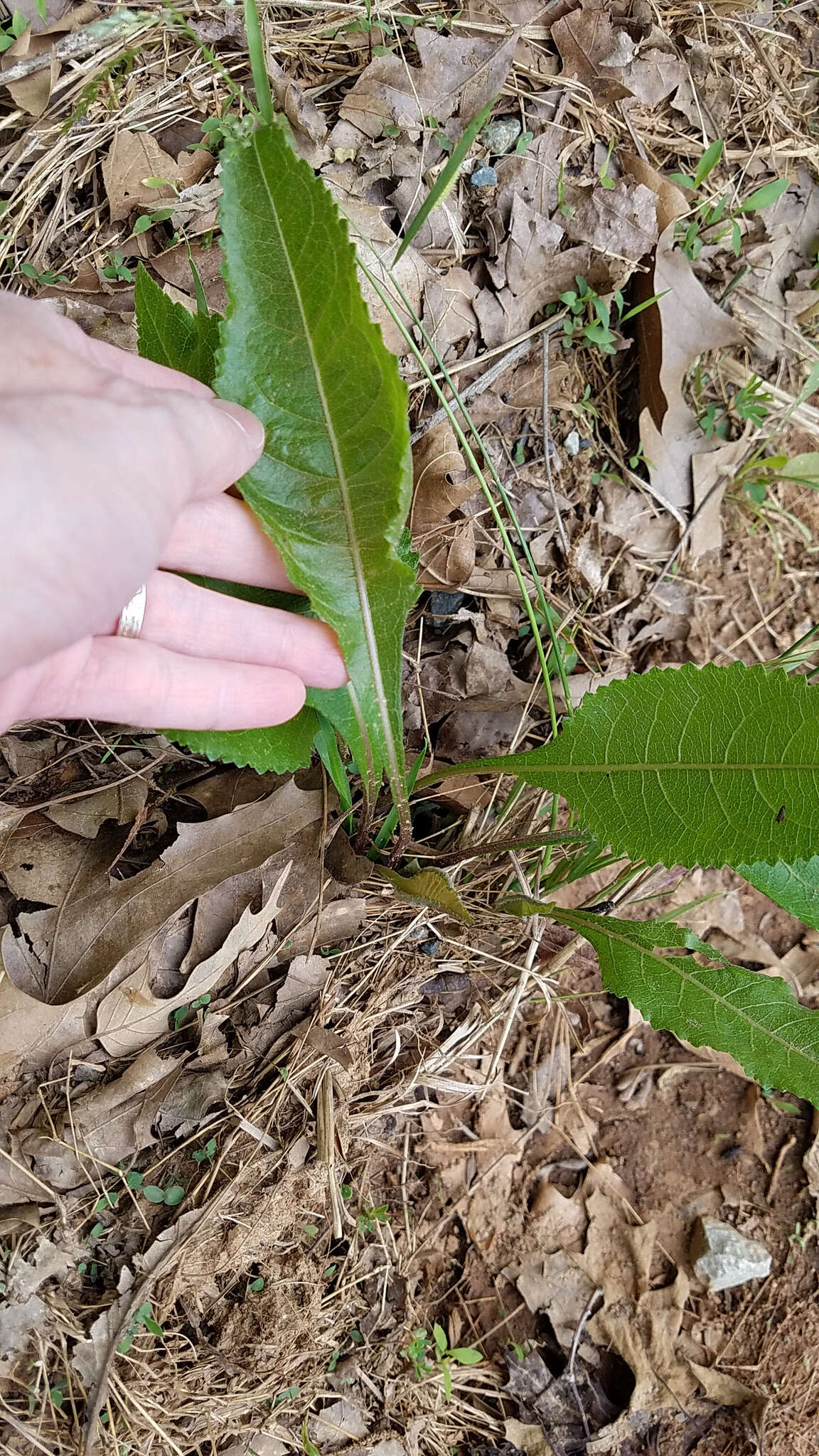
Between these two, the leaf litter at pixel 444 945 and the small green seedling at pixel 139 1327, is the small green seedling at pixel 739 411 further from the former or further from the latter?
the small green seedling at pixel 139 1327

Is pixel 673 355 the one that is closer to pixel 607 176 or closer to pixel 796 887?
pixel 607 176

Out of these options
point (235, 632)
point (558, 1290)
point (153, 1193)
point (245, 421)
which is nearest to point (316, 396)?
point (245, 421)

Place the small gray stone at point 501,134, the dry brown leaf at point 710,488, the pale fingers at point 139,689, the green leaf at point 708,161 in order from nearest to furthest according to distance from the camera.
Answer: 1. the pale fingers at point 139,689
2. the small gray stone at point 501,134
3. the green leaf at point 708,161
4. the dry brown leaf at point 710,488

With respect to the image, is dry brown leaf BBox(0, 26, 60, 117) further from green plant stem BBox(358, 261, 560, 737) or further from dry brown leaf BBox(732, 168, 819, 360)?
dry brown leaf BBox(732, 168, 819, 360)

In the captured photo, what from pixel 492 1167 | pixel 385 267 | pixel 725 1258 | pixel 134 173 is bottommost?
pixel 725 1258

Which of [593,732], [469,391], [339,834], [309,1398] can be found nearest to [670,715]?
[593,732]

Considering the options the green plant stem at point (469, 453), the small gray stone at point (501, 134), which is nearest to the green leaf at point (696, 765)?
the green plant stem at point (469, 453)
